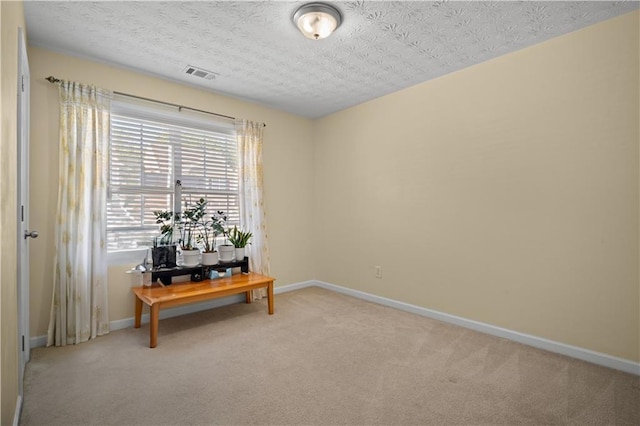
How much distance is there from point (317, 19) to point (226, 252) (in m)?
2.47

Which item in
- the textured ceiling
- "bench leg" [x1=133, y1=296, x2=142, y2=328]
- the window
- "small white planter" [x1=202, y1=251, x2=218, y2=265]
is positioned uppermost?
the textured ceiling

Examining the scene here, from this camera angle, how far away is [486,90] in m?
2.93

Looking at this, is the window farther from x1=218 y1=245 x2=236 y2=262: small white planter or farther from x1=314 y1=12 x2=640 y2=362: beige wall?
x1=314 y1=12 x2=640 y2=362: beige wall

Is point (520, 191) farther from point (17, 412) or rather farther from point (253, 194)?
point (17, 412)

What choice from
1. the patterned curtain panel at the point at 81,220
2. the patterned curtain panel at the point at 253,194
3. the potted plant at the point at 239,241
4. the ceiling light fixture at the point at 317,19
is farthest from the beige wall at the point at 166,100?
the ceiling light fixture at the point at 317,19

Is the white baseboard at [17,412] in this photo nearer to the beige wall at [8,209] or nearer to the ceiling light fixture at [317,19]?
the beige wall at [8,209]

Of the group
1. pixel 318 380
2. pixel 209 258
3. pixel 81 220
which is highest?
pixel 81 220

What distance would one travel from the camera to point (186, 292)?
2.92 m

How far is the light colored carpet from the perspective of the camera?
178 centimetres

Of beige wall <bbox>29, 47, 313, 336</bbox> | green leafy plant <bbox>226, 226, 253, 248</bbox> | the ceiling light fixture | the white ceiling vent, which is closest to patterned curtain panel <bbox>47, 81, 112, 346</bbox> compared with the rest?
beige wall <bbox>29, 47, 313, 336</bbox>

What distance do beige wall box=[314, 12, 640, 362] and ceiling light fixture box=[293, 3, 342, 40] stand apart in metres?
1.53

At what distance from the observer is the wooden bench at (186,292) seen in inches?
104

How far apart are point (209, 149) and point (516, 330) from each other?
3.57 meters

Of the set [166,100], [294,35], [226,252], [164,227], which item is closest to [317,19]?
[294,35]
